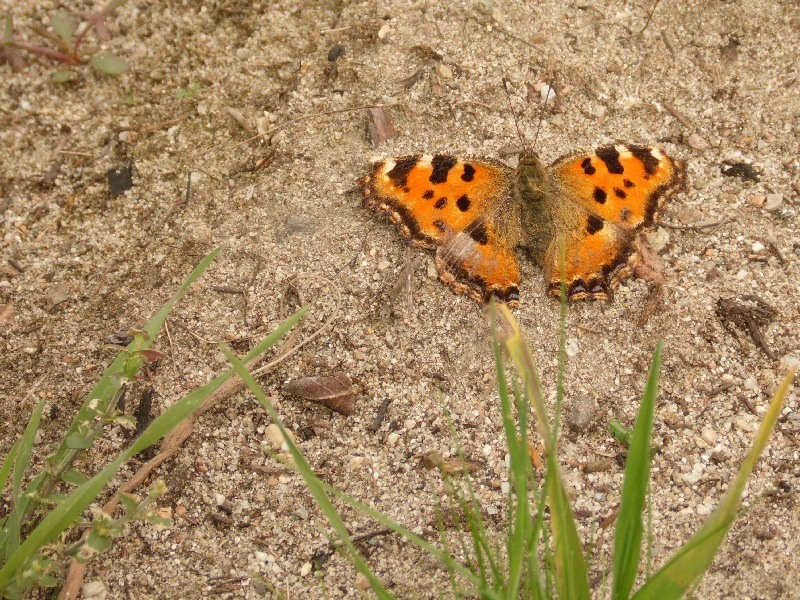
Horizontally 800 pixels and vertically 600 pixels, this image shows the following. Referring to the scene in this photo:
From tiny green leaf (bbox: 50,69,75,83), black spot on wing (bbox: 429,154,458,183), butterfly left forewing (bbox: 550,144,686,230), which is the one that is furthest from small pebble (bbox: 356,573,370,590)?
tiny green leaf (bbox: 50,69,75,83)

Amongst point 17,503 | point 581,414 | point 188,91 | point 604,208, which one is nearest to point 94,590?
point 17,503

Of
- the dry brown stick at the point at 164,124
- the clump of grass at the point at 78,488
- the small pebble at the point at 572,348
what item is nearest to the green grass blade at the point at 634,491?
the clump of grass at the point at 78,488

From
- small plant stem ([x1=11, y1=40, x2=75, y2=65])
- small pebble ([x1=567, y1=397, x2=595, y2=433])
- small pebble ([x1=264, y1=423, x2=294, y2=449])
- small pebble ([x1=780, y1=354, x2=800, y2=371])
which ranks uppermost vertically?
small plant stem ([x1=11, y1=40, x2=75, y2=65])

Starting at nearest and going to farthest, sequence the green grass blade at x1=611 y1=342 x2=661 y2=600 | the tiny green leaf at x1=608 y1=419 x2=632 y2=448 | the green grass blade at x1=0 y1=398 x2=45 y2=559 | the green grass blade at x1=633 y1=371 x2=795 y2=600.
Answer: the green grass blade at x1=633 y1=371 x2=795 y2=600, the green grass blade at x1=611 y1=342 x2=661 y2=600, the green grass blade at x1=0 y1=398 x2=45 y2=559, the tiny green leaf at x1=608 y1=419 x2=632 y2=448

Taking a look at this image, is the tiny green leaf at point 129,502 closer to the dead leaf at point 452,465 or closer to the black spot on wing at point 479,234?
the dead leaf at point 452,465

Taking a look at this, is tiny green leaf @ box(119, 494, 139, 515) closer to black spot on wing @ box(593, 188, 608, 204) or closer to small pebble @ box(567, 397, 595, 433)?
small pebble @ box(567, 397, 595, 433)


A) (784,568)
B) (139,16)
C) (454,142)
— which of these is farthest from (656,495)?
(139,16)
